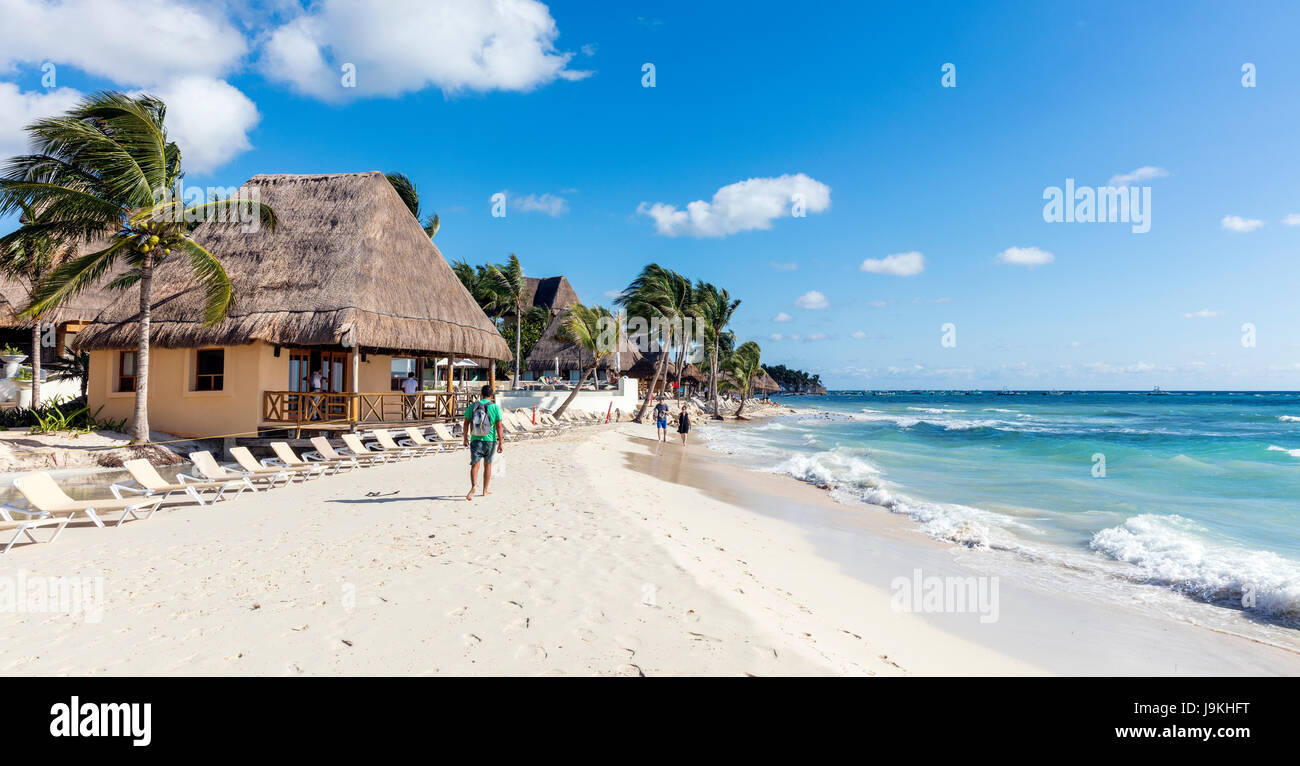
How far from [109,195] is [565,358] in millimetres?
24303

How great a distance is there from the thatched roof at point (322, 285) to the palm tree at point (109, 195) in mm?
1429

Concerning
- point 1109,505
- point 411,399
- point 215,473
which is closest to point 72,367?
point 411,399

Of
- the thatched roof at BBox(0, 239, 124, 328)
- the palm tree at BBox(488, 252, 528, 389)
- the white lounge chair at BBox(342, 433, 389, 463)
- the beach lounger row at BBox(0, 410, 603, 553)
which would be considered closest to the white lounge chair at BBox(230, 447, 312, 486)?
the beach lounger row at BBox(0, 410, 603, 553)

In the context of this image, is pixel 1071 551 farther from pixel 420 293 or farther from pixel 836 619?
pixel 420 293

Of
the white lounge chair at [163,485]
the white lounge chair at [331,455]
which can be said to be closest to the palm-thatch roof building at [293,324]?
the white lounge chair at [331,455]

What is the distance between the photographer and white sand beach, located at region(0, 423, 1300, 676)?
3299 millimetres

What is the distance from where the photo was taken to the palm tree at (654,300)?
91.3ft

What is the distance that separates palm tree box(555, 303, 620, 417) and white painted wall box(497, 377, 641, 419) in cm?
51

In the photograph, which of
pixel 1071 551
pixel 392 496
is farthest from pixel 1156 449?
pixel 392 496

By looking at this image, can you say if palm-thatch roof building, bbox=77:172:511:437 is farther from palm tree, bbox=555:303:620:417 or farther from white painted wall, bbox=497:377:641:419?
palm tree, bbox=555:303:620:417

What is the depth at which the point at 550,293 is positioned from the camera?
44188 mm

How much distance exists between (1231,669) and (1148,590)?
2.19m

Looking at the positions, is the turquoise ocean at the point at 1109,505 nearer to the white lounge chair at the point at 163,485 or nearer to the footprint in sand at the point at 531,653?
the footprint in sand at the point at 531,653
